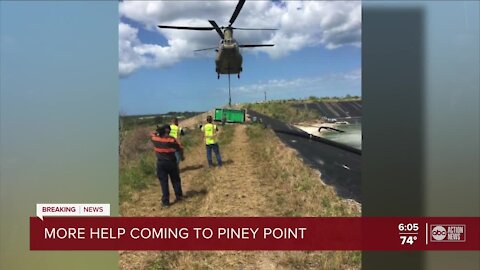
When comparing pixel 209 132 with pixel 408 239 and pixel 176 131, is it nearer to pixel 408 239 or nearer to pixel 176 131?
pixel 176 131

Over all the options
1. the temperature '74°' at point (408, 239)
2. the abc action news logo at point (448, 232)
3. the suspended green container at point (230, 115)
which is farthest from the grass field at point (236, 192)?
the abc action news logo at point (448, 232)

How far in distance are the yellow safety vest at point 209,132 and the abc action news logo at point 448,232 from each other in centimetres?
178

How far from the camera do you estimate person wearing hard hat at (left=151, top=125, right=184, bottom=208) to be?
2852 millimetres

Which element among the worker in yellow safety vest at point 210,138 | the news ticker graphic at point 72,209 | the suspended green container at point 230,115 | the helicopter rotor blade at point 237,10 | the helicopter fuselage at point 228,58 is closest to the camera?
the news ticker graphic at point 72,209

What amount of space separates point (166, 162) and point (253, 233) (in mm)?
962

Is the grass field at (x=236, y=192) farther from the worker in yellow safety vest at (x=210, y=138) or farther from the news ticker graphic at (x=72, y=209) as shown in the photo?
the news ticker graphic at (x=72, y=209)

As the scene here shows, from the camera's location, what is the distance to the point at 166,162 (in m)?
2.92

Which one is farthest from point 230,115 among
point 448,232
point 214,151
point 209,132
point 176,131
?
point 448,232

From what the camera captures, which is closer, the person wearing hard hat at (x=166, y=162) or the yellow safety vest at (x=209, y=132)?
the person wearing hard hat at (x=166, y=162)

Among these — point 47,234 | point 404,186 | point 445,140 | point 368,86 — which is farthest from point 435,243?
point 47,234

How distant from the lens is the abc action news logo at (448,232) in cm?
235

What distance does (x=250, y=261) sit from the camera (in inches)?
96.7

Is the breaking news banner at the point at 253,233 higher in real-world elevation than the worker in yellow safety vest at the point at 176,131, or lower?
lower

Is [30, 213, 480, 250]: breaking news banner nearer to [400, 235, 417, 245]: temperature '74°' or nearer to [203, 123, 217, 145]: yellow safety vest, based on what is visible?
[400, 235, 417, 245]: temperature '74°'
